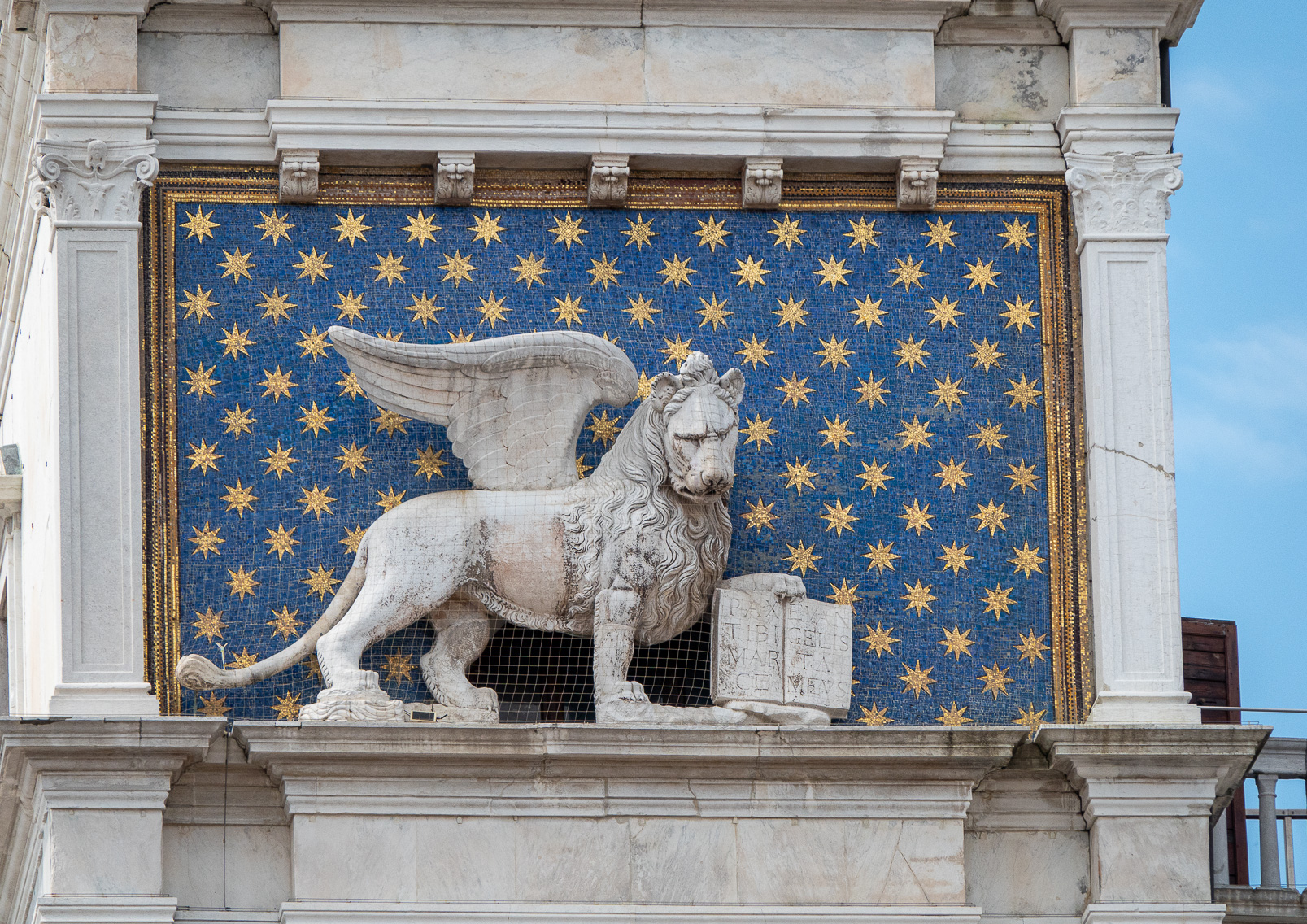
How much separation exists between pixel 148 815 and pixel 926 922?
3252mm

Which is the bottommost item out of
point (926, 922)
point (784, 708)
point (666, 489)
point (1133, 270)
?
point (926, 922)

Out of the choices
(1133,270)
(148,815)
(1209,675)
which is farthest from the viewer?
(1209,675)

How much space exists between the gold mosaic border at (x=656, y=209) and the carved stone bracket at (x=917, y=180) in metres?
0.10

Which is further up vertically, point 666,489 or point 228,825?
point 666,489

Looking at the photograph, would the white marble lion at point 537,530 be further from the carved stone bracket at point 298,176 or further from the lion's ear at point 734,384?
the carved stone bracket at point 298,176

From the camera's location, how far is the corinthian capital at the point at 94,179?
15023 millimetres

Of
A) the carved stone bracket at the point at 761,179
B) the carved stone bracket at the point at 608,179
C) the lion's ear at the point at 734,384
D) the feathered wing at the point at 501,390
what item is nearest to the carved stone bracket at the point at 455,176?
the carved stone bracket at the point at 608,179

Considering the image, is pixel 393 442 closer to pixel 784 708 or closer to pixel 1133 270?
pixel 784 708

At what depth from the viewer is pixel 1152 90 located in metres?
15.7

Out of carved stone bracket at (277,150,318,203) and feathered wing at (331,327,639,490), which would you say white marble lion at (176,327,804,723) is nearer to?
feathered wing at (331,327,639,490)

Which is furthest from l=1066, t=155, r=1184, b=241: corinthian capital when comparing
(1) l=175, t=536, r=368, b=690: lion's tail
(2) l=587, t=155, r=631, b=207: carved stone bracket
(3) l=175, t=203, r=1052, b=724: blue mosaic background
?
(1) l=175, t=536, r=368, b=690: lion's tail

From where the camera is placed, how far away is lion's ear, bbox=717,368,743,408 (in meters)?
14.7

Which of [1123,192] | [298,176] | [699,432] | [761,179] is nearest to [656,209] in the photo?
[761,179]

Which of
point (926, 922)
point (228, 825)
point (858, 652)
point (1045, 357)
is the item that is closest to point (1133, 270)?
point (1045, 357)
